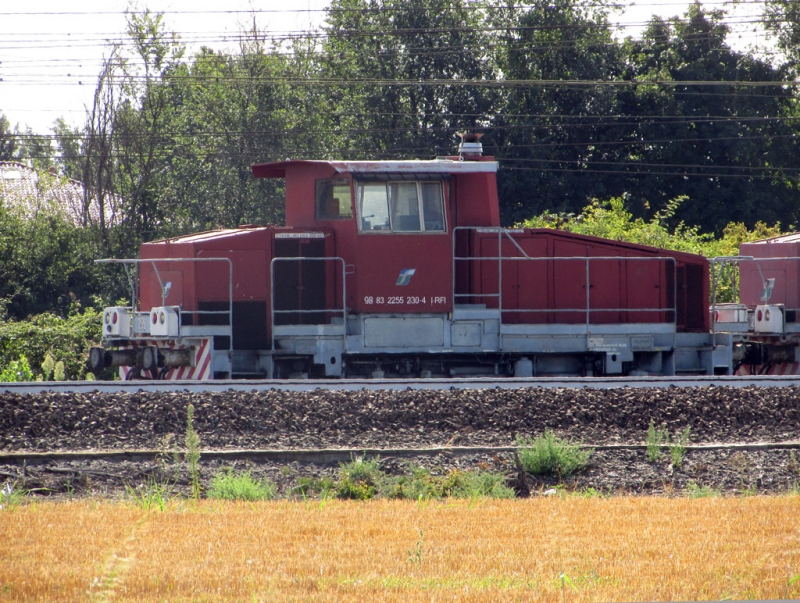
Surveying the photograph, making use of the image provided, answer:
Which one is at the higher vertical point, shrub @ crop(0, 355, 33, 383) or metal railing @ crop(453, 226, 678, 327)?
metal railing @ crop(453, 226, 678, 327)

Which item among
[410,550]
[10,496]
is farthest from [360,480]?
[10,496]

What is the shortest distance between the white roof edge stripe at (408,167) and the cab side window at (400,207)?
0.22 m

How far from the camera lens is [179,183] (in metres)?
33.6

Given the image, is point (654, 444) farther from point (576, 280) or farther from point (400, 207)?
point (400, 207)

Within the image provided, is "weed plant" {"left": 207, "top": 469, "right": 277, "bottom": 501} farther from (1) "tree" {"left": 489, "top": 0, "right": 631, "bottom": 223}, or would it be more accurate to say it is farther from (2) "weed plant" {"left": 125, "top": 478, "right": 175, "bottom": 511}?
(1) "tree" {"left": 489, "top": 0, "right": 631, "bottom": 223}

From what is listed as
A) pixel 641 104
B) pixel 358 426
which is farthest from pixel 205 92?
pixel 358 426

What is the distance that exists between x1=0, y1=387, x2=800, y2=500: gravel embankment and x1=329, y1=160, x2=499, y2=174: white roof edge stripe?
3.74m

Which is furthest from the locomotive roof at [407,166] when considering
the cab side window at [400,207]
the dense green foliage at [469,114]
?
the dense green foliage at [469,114]

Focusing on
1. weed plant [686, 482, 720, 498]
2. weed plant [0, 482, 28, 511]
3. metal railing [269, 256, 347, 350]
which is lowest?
weed plant [686, 482, 720, 498]

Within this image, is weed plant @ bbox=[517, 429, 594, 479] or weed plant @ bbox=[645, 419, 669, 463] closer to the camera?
weed plant @ bbox=[517, 429, 594, 479]

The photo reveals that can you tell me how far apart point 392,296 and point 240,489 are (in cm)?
632

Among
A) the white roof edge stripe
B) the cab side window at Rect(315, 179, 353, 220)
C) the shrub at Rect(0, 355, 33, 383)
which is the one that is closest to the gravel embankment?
the cab side window at Rect(315, 179, 353, 220)

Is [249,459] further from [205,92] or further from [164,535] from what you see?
[205,92]

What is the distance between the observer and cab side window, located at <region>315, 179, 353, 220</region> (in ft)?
43.4
